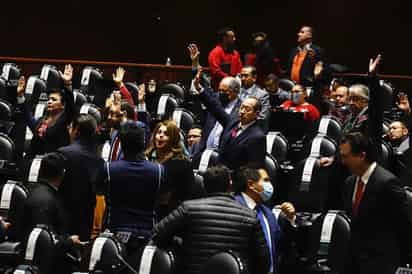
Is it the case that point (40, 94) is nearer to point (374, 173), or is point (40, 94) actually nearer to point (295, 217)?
point (295, 217)

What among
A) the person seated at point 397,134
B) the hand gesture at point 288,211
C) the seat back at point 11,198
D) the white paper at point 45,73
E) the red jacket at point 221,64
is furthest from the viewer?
the red jacket at point 221,64

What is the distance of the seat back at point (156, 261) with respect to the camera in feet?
19.2

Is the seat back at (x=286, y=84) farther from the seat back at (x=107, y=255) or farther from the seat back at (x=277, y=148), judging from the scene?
the seat back at (x=107, y=255)

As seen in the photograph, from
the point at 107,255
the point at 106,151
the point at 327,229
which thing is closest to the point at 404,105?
the point at 106,151

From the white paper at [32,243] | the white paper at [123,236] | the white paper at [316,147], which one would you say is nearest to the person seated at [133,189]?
the white paper at [123,236]

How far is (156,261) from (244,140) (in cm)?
199

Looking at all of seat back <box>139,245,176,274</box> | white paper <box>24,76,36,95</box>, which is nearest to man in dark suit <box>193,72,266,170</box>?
seat back <box>139,245,176,274</box>

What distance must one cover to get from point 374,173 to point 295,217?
146 cm

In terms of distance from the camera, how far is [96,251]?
6090 mm

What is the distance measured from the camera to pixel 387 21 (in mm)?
14383

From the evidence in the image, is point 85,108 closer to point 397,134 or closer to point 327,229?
point 397,134

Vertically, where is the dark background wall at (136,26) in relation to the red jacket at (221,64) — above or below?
above

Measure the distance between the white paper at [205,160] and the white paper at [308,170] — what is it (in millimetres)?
735

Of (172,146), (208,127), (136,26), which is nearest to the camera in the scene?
(172,146)
